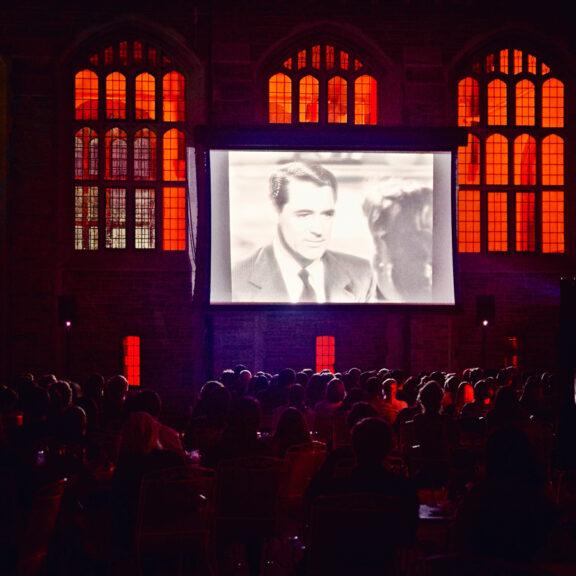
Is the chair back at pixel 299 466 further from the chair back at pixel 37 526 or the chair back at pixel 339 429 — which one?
the chair back at pixel 339 429

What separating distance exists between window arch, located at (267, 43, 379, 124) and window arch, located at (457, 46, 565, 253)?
2.65 meters

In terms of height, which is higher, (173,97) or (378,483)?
(173,97)

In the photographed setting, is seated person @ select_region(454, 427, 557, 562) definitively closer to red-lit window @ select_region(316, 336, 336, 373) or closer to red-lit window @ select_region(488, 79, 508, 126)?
red-lit window @ select_region(316, 336, 336, 373)

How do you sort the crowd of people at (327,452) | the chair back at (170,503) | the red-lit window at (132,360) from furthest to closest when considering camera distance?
the red-lit window at (132,360) → the chair back at (170,503) → the crowd of people at (327,452)

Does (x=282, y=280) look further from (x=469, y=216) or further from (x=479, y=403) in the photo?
(x=469, y=216)

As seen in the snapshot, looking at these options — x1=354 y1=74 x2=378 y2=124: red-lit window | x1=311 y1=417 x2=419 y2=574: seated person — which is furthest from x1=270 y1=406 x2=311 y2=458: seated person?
x1=354 y1=74 x2=378 y2=124: red-lit window

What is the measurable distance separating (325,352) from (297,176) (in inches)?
224

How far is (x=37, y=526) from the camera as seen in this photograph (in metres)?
5.31

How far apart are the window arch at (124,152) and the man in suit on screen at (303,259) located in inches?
179

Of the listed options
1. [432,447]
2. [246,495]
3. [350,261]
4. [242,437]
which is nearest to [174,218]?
[350,261]

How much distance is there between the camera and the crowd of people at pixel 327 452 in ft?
15.4

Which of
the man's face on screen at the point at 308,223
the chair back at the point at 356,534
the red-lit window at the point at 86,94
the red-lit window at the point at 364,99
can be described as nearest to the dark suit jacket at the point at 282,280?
the man's face on screen at the point at 308,223

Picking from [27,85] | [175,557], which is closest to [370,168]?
[27,85]

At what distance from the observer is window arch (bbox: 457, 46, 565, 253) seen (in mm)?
23188
